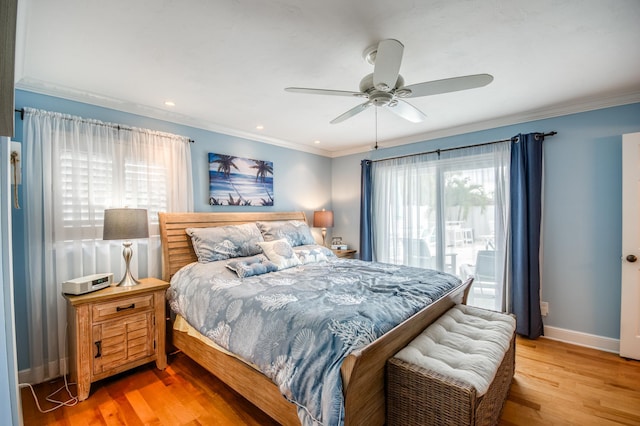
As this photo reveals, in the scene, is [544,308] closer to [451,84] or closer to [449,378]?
[449,378]

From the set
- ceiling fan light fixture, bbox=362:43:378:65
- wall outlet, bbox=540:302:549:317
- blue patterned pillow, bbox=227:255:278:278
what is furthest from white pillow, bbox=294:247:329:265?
wall outlet, bbox=540:302:549:317

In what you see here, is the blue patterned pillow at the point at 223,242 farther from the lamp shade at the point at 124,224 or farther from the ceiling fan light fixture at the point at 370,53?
the ceiling fan light fixture at the point at 370,53

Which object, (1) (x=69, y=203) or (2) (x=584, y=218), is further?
(2) (x=584, y=218)

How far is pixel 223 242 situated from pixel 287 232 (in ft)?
2.81

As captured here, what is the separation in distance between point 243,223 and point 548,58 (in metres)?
3.34

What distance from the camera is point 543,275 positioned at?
317 centimetres

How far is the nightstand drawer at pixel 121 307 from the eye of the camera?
2.22m

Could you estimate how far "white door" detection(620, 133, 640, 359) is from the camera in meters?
2.61

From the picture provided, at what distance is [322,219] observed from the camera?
466 centimetres

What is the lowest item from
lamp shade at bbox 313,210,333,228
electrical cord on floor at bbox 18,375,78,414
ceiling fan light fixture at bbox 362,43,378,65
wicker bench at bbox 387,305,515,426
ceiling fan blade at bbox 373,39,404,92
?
electrical cord on floor at bbox 18,375,78,414

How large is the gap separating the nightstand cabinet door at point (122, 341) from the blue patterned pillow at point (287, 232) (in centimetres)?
146

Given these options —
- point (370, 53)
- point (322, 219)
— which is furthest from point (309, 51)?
point (322, 219)

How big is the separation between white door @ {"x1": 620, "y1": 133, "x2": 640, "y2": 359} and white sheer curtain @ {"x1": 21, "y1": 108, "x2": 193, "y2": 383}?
460cm

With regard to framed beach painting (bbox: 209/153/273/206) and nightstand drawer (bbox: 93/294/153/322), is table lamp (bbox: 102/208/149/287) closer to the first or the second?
nightstand drawer (bbox: 93/294/153/322)
